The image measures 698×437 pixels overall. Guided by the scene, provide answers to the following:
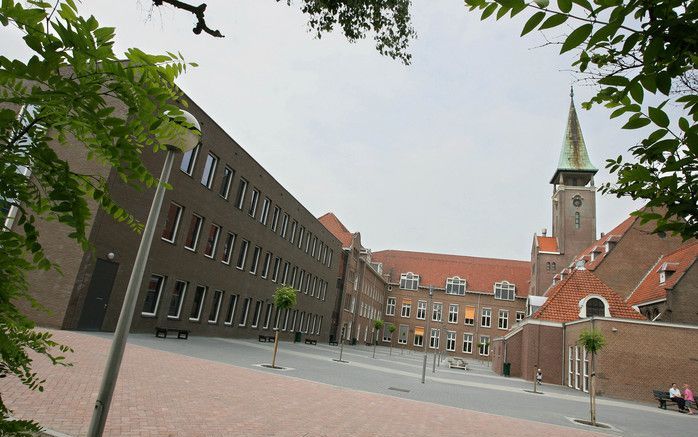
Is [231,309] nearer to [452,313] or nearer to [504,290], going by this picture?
[452,313]

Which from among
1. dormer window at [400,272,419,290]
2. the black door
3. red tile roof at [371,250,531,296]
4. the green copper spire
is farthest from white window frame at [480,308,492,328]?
the black door

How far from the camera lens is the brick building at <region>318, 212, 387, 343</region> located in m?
50.2

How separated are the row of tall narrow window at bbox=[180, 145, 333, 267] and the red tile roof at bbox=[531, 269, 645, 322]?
64.2 feet

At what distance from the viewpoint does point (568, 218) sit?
180 feet

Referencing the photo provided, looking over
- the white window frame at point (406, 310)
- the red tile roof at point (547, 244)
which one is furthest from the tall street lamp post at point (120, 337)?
the white window frame at point (406, 310)

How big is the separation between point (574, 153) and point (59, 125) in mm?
65783

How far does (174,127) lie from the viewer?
1.75 meters

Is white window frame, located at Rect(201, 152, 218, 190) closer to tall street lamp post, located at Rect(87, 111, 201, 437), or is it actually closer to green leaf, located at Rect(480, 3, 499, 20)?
tall street lamp post, located at Rect(87, 111, 201, 437)

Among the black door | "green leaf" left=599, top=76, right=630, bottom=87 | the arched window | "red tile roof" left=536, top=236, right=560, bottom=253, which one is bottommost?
the black door

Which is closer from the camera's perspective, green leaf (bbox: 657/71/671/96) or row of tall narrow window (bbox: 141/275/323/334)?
green leaf (bbox: 657/71/671/96)

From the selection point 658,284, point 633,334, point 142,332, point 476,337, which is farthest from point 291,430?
point 476,337

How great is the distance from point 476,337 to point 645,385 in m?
42.6

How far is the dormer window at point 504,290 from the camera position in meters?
66.9

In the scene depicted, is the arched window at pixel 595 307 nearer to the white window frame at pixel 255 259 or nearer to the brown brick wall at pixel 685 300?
the brown brick wall at pixel 685 300
